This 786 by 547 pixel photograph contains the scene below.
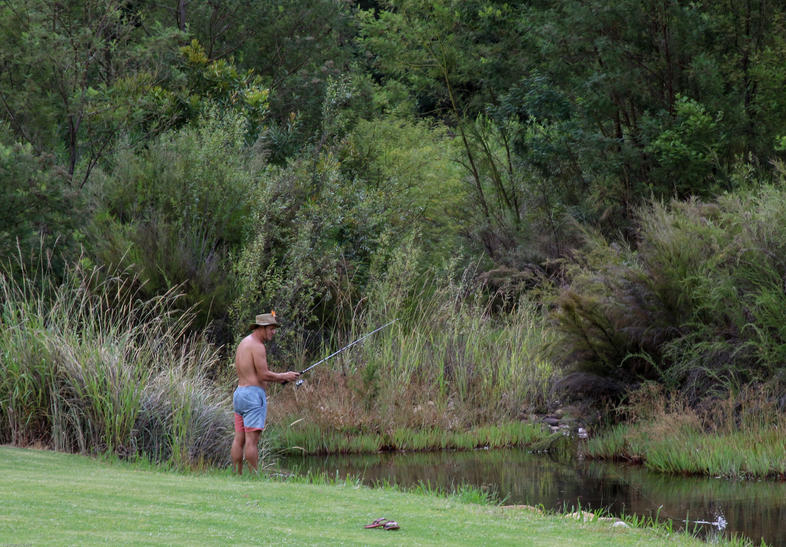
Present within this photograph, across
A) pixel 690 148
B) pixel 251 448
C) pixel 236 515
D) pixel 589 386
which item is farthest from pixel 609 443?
pixel 236 515

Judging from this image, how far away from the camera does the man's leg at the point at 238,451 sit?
11953 millimetres

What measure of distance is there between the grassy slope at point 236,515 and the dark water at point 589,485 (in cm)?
230

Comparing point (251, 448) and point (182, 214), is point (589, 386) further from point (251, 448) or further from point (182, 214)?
point (182, 214)

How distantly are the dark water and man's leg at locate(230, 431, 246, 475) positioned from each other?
1.71 meters

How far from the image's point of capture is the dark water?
1073 cm

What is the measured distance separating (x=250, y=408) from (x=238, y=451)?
0.53 meters

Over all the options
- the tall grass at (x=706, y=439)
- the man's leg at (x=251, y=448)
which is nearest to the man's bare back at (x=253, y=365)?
the man's leg at (x=251, y=448)

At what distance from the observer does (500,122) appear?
25.5m

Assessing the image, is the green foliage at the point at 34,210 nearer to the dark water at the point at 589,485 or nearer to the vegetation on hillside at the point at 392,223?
the vegetation on hillside at the point at 392,223

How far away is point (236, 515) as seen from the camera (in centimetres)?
765

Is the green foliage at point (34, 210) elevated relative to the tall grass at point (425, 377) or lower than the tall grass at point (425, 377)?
elevated

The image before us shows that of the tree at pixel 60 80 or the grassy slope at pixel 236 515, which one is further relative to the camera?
the tree at pixel 60 80

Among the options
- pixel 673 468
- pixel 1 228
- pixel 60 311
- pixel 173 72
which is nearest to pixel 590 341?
pixel 673 468

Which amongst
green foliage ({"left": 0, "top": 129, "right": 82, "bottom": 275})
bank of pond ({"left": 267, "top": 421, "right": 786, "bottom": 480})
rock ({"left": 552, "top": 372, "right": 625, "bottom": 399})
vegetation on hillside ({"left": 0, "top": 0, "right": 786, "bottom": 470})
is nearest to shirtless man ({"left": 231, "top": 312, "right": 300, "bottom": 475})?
vegetation on hillside ({"left": 0, "top": 0, "right": 786, "bottom": 470})
